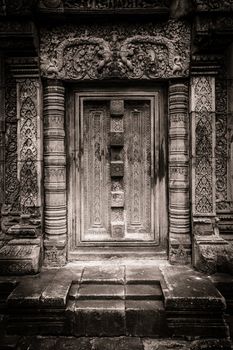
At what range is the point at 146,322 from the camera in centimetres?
294

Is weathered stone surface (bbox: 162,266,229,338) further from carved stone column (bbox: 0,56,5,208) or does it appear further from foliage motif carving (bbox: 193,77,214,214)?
carved stone column (bbox: 0,56,5,208)

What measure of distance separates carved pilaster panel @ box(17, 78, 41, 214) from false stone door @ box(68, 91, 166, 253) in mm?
476

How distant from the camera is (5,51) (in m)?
3.64

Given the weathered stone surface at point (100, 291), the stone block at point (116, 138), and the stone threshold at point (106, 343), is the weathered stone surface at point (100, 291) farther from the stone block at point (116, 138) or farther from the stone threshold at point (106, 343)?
the stone block at point (116, 138)

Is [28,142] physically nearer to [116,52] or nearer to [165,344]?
[116,52]

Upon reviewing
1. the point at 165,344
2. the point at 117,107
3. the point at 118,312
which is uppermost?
the point at 117,107

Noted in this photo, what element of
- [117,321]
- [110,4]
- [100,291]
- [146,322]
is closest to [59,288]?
[100,291]

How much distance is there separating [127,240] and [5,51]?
9.69ft

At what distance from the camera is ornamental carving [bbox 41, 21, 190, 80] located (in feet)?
12.2

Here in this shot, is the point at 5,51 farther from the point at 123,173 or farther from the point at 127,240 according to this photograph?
the point at 127,240

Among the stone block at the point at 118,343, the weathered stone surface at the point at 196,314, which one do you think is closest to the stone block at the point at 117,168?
the weathered stone surface at the point at 196,314

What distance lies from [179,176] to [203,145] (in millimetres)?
509

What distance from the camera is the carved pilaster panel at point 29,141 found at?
3.71 meters

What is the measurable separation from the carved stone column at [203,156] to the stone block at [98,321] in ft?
4.71
